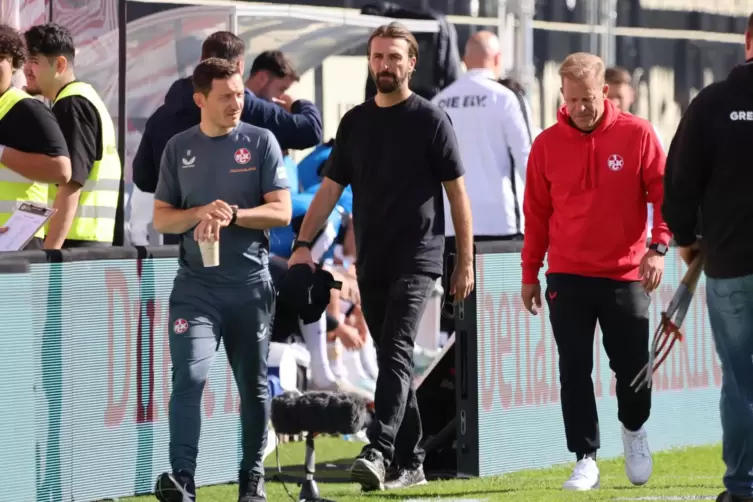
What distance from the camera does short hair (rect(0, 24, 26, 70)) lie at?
766 centimetres

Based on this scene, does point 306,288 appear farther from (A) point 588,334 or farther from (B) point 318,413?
(A) point 588,334

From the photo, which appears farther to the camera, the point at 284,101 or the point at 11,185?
the point at 284,101

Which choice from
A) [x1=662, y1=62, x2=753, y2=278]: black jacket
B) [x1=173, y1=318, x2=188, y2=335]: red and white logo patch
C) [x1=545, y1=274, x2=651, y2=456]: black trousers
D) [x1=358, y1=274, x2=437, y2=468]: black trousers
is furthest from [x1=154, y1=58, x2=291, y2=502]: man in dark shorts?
[x1=662, y1=62, x2=753, y2=278]: black jacket

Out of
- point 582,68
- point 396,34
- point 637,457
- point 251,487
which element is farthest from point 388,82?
point 637,457

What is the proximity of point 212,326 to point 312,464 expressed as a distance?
81 cm

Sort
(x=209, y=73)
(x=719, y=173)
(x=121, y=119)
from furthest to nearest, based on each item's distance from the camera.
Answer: (x=121, y=119)
(x=209, y=73)
(x=719, y=173)

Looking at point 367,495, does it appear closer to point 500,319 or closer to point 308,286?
point 308,286

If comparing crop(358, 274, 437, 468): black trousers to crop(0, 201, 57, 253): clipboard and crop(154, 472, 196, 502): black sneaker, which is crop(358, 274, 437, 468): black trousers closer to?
crop(154, 472, 196, 502): black sneaker

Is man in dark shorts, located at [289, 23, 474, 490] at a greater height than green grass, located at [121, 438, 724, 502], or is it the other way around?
man in dark shorts, located at [289, 23, 474, 490]

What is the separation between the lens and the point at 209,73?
7.29 m

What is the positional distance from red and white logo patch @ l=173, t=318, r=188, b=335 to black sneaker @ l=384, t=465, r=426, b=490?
1529 mm

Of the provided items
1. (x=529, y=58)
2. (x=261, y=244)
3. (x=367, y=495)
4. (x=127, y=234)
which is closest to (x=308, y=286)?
(x=261, y=244)

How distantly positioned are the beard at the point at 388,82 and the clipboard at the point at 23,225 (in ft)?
5.09

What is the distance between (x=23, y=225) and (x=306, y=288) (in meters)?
1.26
